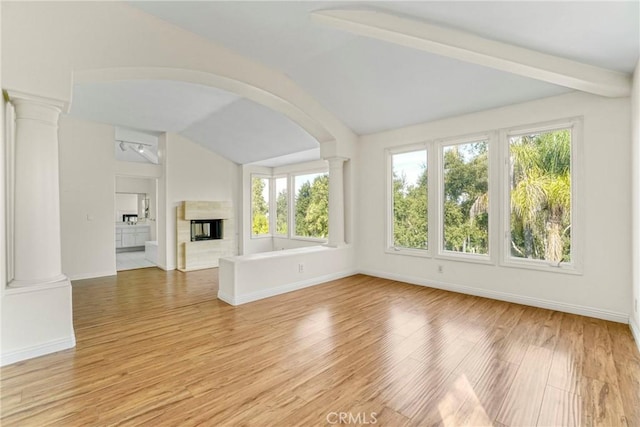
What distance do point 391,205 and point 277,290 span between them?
2533mm

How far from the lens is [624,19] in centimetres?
216

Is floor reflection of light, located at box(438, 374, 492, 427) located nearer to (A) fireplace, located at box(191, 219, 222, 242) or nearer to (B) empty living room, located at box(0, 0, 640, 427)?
(B) empty living room, located at box(0, 0, 640, 427)

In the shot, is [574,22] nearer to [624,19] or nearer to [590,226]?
[624,19]

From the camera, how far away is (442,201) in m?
4.67

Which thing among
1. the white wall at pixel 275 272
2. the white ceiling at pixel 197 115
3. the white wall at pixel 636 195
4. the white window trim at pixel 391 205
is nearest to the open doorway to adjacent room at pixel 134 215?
the white ceiling at pixel 197 115

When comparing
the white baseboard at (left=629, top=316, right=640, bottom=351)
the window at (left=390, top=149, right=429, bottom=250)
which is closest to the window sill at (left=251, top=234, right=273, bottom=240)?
the window at (left=390, top=149, right=429, bottom=250)

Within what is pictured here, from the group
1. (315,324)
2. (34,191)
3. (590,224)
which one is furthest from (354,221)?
(34,191)

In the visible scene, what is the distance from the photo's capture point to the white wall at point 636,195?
2676 millimetres

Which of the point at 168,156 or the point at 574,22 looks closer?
the point at 574,22

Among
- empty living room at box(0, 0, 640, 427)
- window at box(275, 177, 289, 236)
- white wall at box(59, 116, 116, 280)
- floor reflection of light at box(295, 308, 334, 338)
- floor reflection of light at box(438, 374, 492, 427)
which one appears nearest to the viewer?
floor reflection of light at box(438, 374, 492, 427)

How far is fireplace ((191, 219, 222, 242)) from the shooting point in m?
6.63

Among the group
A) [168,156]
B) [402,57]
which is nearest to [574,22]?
[402,57]

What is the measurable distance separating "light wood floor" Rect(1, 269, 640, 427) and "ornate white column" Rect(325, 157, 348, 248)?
1848 mm

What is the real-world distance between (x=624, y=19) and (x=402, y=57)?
1844 mm
